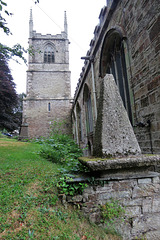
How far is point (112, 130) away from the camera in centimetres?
216

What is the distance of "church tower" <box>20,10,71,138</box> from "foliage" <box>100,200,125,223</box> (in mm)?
16852

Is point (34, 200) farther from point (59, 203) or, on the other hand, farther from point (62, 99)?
point (62, 99)

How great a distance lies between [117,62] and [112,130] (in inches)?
157

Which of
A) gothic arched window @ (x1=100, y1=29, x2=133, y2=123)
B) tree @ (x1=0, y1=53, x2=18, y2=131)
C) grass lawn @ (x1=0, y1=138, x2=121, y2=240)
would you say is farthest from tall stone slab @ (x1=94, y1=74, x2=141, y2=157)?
tree @ (x1=0, y1=53, x2=18, y2=131)

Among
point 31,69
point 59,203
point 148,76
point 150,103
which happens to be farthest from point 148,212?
point 31,69

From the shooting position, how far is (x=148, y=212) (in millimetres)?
2010

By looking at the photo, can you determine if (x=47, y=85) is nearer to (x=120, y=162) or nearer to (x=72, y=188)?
(x=72, y=188)

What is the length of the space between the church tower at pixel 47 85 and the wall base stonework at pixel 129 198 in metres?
16.8

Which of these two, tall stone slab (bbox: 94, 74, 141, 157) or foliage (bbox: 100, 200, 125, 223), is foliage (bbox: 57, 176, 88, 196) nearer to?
foliage (bbox: 100, 200, 125, 223)

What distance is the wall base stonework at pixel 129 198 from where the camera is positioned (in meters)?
1.96

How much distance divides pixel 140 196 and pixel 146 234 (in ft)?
1.62

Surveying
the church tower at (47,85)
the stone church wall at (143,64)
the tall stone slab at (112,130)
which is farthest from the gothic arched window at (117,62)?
the church tower at (47,85)

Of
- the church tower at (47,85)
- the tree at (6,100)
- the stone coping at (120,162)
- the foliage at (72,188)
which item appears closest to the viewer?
the stone coping at (120,162)

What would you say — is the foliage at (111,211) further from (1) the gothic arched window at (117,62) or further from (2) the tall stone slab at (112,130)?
(1) the gothic arched window at (117,62)
